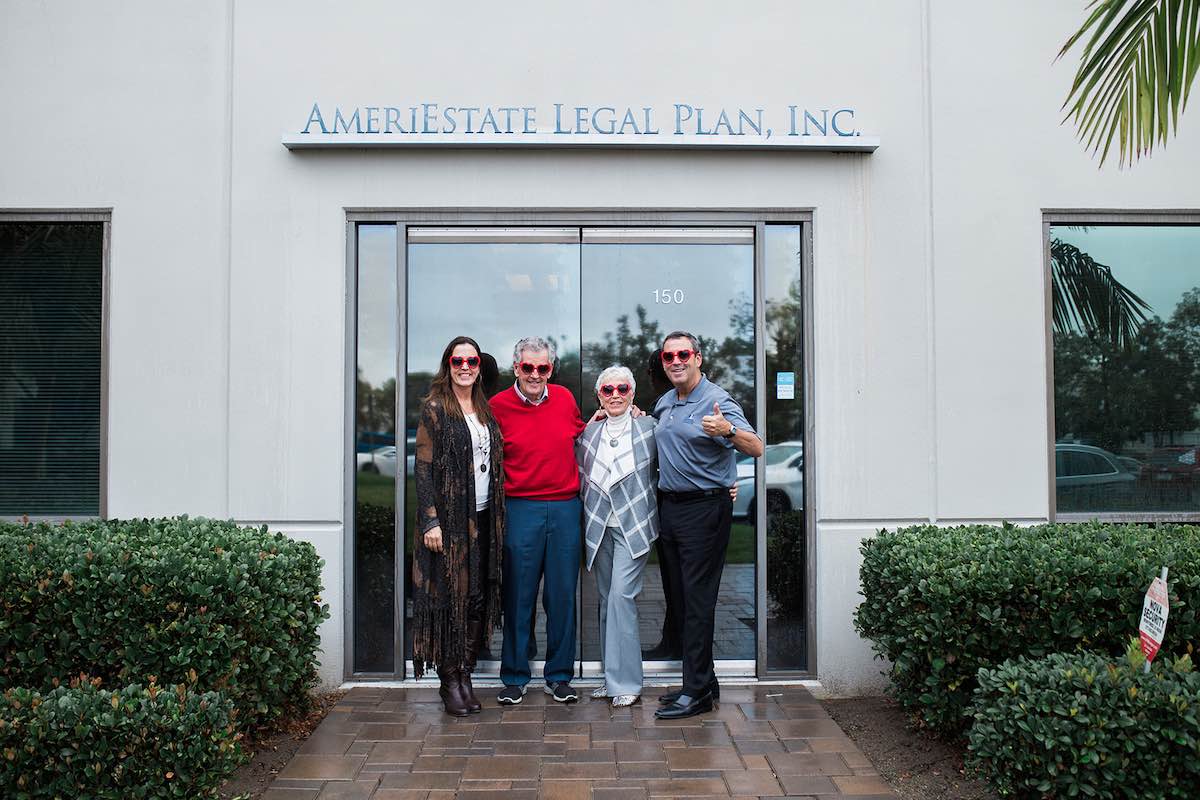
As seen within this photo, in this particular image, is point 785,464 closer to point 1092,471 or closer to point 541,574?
point 541,574

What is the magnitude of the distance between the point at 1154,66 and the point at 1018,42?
202cm

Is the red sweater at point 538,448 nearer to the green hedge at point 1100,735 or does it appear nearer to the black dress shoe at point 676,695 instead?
the black dress shoe at point 676,695

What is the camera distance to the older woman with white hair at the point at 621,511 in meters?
4.89

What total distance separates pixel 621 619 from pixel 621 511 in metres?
0.60

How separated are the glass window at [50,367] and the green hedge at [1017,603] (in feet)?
16.0

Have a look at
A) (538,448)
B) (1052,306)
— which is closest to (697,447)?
(538,448)

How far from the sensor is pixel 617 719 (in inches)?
186

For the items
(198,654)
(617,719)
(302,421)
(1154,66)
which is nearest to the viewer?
(1154,66)

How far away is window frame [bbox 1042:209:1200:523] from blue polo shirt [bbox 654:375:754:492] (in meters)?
2.14

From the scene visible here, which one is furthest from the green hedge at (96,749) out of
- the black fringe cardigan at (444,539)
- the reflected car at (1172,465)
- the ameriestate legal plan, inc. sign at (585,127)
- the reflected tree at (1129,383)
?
the reflected car at (1172,465)

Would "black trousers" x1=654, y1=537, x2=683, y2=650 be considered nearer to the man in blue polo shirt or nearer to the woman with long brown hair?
the man in blue polo shirt

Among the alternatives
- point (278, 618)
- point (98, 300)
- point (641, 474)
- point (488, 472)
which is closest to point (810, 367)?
point (641, 474)

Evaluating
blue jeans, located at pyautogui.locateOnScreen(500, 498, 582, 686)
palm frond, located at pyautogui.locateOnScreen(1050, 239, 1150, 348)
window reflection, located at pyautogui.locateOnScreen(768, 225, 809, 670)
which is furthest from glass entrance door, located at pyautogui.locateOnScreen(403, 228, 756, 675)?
palm frond, located at pyautogui.locateOnScreen(1050, 239, 1150, 348)

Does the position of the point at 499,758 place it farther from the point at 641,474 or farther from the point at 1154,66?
the point at 1154,66
